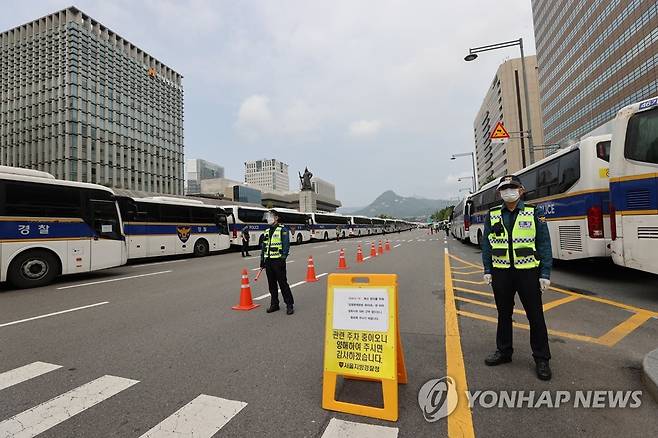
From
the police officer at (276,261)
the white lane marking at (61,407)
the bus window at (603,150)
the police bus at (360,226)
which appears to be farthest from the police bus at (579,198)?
the police bus at (360,226)

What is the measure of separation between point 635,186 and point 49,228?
13499 millimetres

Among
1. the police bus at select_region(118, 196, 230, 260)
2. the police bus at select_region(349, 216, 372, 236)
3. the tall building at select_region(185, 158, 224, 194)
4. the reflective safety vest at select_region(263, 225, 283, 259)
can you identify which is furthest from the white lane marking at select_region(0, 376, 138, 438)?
the tall building at select_region(185, 158, 224, 194)

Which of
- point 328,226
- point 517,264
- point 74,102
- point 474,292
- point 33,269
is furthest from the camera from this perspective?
point 74,102

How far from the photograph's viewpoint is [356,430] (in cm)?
250

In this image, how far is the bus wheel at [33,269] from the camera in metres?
8.72

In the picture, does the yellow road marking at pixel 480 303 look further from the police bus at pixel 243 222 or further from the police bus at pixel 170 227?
the police bus at pixel 243 222

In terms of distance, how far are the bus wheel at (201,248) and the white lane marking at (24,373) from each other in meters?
15.4

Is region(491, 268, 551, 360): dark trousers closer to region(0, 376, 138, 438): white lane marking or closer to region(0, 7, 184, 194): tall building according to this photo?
region(0, 376, 138, 438): white lane marking

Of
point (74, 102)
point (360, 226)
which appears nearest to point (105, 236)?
point (360, 226)

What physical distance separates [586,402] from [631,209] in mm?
5120

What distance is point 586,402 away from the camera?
2.83 meters

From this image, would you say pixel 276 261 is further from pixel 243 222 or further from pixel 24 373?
pixel 243 222

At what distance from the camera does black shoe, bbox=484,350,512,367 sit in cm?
357

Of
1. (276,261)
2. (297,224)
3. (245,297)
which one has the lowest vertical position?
(245,297)
